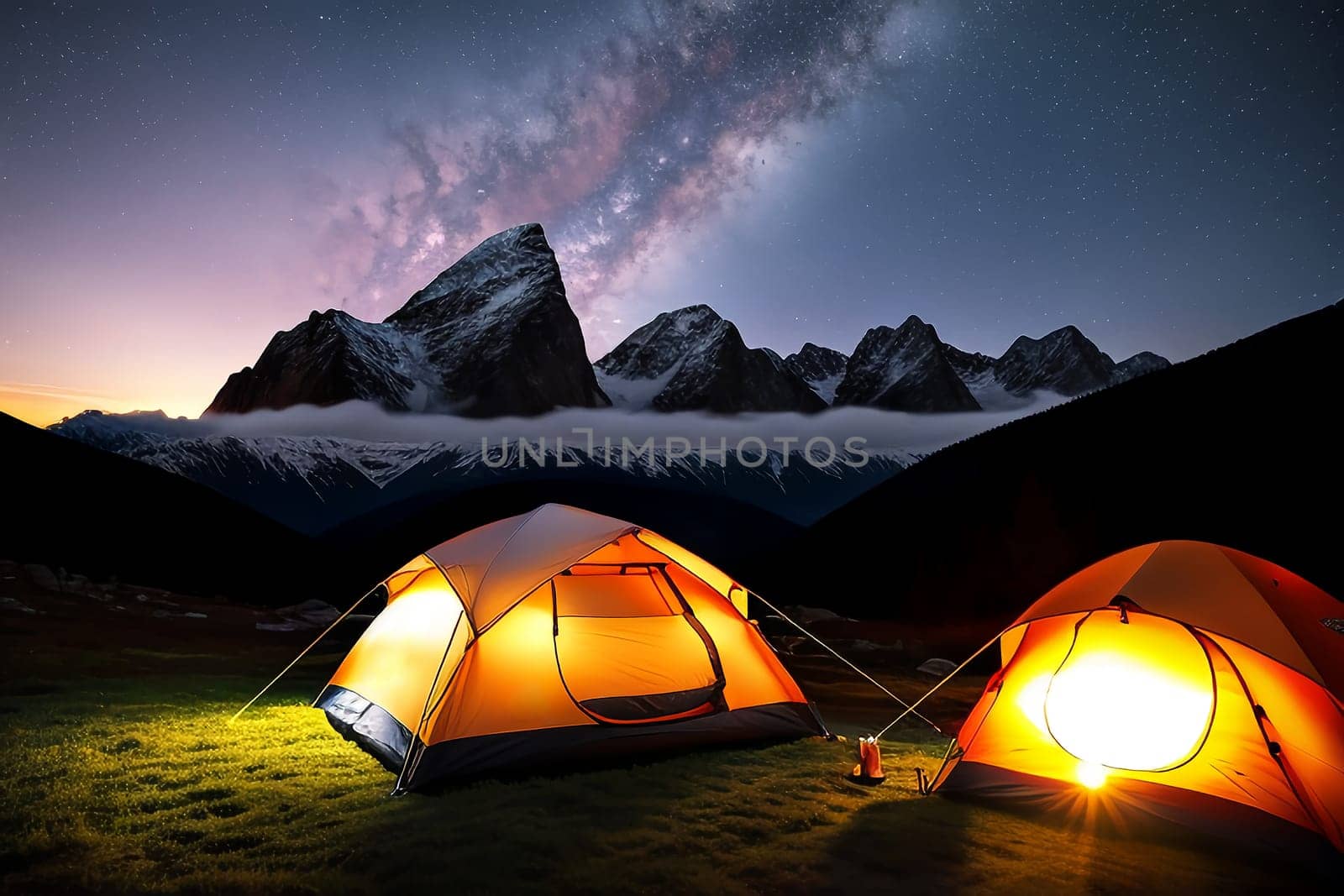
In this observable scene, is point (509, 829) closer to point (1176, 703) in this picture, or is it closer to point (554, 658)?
point (554, 658)

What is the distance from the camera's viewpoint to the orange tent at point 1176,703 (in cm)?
572

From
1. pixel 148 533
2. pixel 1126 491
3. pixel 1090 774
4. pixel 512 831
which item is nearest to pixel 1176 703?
pixel 1090 774

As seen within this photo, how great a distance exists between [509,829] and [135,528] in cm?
6331

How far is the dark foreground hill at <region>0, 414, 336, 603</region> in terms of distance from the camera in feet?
149

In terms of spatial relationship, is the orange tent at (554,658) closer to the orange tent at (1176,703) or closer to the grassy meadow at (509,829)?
the grassy meadow at (509,829)

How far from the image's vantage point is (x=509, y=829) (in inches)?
226

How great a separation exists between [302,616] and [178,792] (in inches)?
1021

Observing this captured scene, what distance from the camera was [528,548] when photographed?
26.0 ft

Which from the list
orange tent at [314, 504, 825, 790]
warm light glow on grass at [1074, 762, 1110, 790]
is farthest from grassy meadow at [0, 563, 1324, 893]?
warm light glow on grass at [1074, 762, 1110, 790]

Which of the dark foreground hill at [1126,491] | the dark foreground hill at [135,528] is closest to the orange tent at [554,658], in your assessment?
the dark foreground hill at [1126,491]

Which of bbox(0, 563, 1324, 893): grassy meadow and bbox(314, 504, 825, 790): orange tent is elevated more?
bbox(314, 504, 825, 790): orange tent

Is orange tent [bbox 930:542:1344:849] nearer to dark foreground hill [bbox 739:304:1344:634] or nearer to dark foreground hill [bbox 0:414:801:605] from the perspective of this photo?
dark foreground hill [bbox 739:304:1344:634]

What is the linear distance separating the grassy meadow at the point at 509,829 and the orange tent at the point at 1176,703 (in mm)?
444

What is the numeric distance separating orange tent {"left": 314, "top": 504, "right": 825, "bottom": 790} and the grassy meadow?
1.13 feet
